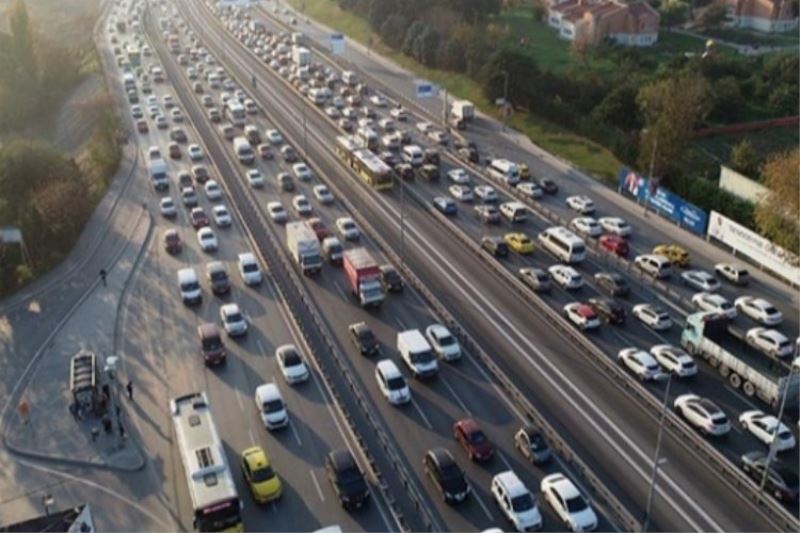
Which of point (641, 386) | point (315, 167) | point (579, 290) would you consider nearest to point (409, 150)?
point (315, 167)

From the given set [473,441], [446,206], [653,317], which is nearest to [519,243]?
[446,206]

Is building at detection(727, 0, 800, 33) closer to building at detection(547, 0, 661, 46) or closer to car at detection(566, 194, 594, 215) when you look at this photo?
building at detection(547, 0, 661, 46)

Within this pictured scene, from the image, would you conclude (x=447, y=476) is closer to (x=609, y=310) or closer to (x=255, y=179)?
(x=609, y=310)

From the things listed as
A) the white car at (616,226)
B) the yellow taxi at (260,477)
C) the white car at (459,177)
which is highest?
the white car at (459,177)

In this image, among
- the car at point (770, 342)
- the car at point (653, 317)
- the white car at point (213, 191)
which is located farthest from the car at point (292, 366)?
the white car at point (213, 191)

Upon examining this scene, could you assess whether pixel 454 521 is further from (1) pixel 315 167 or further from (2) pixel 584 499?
(1) pixel 315 167

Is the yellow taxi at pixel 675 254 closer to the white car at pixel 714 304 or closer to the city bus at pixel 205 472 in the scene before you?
the white car at pixel 714 304
